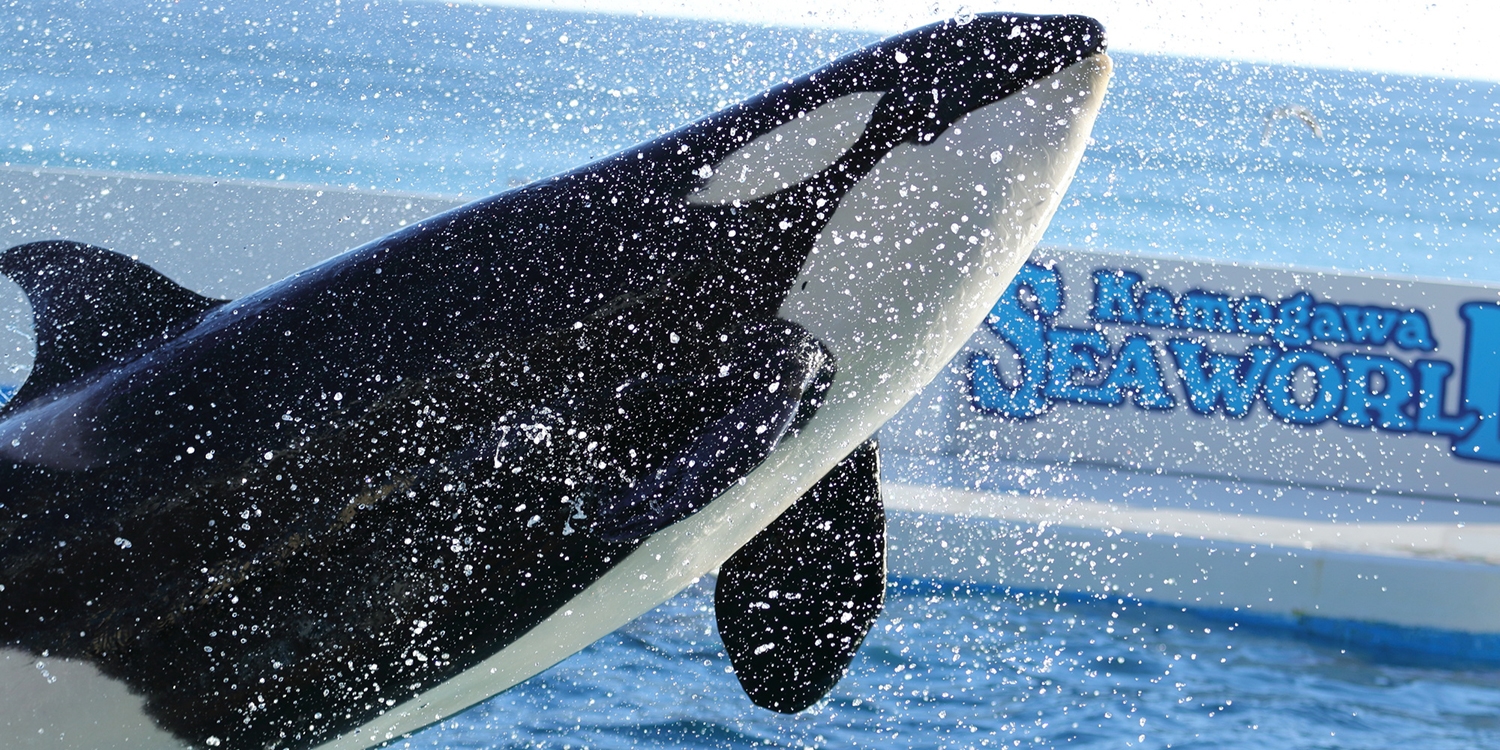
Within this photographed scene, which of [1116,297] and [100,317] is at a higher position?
[100,317]

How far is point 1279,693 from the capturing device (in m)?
7.40

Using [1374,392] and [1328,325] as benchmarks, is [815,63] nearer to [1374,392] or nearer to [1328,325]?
[1328,325]

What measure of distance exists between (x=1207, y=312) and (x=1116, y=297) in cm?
64

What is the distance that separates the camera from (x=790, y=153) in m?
3.53

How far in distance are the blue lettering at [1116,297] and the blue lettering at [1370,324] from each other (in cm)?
143

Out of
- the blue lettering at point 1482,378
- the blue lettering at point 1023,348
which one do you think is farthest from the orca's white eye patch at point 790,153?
the blue lettering at point 1482,378

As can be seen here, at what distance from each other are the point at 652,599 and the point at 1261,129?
71.9m

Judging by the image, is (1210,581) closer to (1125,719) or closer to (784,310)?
(1125,719)

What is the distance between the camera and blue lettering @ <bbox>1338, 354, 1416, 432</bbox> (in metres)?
9.48

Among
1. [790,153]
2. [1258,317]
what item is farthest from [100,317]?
[1258,317]

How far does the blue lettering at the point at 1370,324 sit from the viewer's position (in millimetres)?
9523

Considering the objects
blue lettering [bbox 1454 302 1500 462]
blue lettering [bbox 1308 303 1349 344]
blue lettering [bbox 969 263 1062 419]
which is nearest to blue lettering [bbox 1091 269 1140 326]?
blue lettering [bbox 969 263 1062 419]

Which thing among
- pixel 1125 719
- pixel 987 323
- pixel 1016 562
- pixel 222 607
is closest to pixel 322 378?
pixel 222 607

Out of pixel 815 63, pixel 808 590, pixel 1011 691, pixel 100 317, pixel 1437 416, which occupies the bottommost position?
pixel 1011 691
